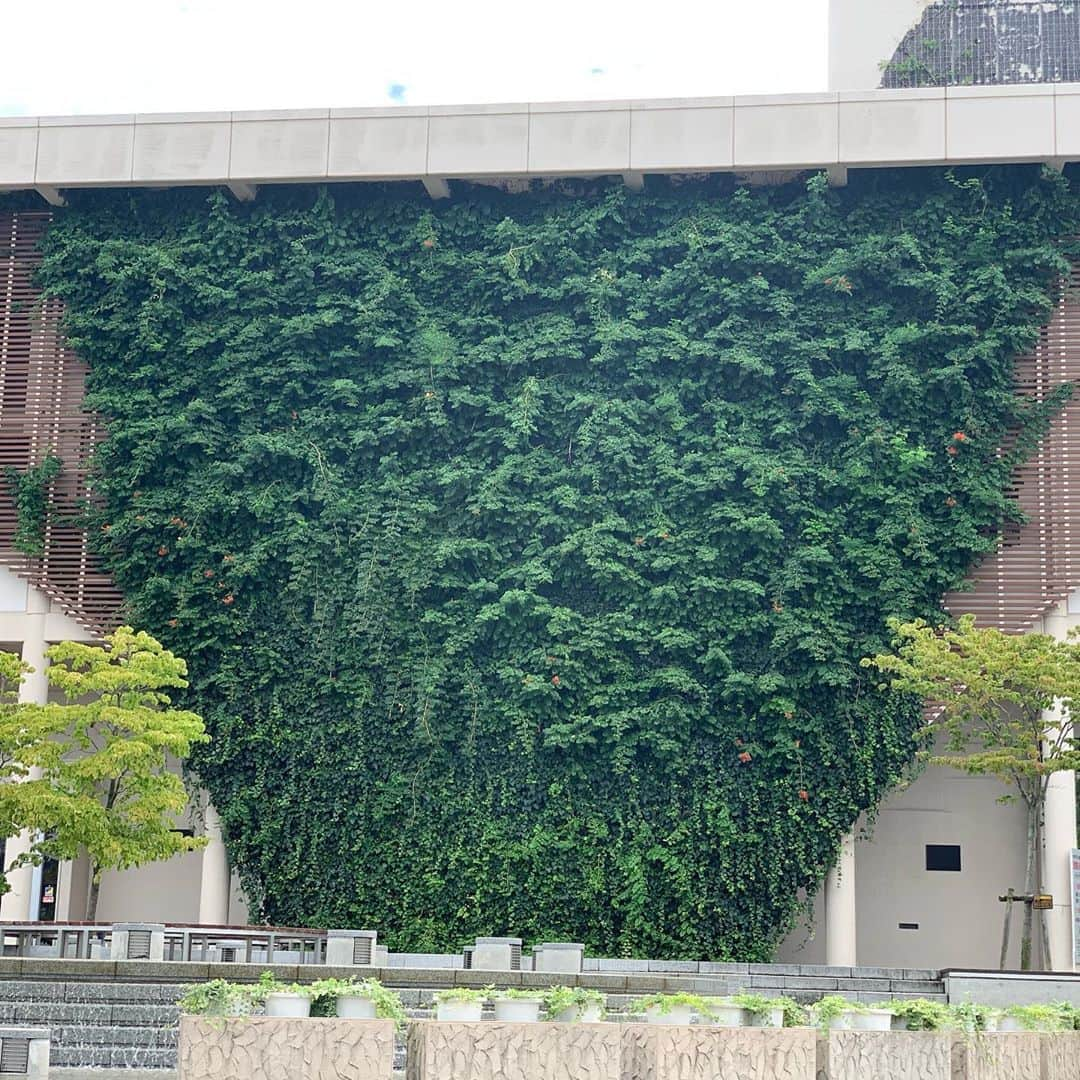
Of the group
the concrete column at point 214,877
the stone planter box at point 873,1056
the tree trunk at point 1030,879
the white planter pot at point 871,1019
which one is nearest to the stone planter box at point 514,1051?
the stone planter box at point 873,1056

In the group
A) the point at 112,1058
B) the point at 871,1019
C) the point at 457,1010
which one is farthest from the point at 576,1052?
the point at 112,1058

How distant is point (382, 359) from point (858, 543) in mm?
7252

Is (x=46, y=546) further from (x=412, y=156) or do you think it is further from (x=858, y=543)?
(x=858, y=543)

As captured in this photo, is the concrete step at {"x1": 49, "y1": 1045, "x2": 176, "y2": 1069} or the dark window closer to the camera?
the concrete step at {"x1": 49, "y1": 1045, "x2": 176, "y2": 1069}

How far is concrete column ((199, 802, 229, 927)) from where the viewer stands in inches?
938

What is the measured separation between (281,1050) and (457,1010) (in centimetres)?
115

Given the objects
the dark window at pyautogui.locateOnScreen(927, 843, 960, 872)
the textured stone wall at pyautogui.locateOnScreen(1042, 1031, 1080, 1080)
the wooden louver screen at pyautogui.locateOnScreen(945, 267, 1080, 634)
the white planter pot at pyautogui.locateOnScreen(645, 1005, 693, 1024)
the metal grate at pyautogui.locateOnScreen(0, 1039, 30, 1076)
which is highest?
the wooden louver screen at pyautogui.locateOnScreen(945, 267, 1080, 634)

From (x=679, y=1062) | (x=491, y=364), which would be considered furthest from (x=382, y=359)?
(x=679, y=1062)

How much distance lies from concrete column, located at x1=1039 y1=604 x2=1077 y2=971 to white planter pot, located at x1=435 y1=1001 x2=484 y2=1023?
13.8m

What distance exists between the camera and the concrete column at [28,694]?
24.2m

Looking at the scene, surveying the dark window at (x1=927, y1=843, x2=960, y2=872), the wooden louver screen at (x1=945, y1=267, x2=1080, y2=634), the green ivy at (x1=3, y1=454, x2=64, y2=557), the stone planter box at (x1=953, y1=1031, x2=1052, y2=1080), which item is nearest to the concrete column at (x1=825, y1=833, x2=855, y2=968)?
the dark window at (x1=927, y1=843, x2=960, y2=872)

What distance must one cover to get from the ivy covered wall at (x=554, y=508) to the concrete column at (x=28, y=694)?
136cm

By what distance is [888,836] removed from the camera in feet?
83.1

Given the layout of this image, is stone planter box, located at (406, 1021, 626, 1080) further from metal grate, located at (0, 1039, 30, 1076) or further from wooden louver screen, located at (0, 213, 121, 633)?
wooden louver screen, located at (0, 213, 121, 633)
